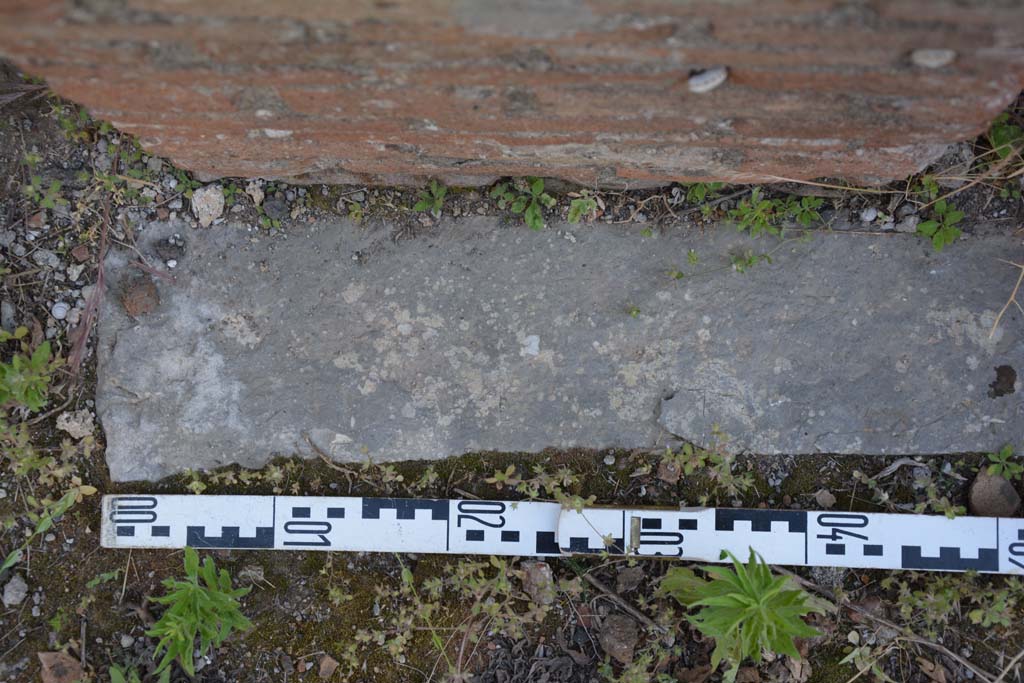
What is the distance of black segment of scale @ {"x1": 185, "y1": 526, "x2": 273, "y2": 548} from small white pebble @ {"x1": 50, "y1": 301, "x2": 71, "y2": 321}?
3.69ft

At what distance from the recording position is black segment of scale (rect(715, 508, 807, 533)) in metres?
3.20

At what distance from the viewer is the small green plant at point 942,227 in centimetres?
316

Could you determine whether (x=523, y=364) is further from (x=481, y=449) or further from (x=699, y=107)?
(x=699, y=107)

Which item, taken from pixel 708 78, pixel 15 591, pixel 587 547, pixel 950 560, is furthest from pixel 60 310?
pixel 950 560

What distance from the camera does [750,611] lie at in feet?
9.16

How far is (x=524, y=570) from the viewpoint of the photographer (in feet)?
10.7

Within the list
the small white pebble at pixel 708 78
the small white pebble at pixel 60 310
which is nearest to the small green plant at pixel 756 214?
the small white pebble at pixel 708 78

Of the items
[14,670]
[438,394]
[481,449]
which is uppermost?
[438,394]

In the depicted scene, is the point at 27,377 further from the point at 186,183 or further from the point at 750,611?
the point at 750,611

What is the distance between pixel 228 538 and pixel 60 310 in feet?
4.23

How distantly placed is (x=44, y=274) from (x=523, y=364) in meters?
2.23

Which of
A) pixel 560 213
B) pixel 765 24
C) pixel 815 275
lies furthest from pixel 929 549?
pixel 765 24

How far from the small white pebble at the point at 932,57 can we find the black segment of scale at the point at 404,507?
2.42m


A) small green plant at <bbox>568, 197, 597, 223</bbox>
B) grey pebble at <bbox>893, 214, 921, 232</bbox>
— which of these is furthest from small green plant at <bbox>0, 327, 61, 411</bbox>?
grey pebble at <bbox>893, 214, 921, 232</bbox>
